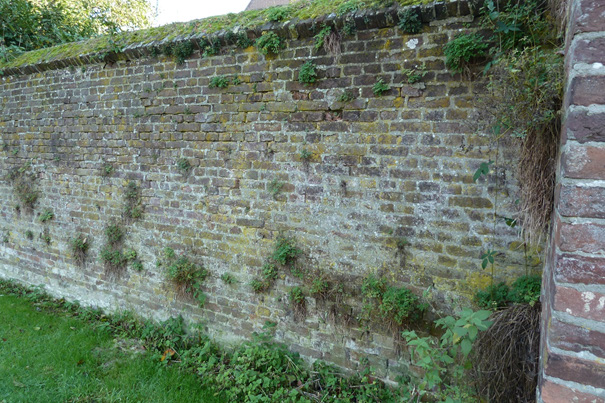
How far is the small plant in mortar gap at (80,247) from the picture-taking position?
559cm

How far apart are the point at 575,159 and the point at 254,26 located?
327 cm

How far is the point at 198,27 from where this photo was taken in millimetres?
4387

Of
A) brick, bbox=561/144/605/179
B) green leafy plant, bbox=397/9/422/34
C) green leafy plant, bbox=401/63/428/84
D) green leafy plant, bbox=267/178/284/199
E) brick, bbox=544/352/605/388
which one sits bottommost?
brick, bbox=544/352/605/388

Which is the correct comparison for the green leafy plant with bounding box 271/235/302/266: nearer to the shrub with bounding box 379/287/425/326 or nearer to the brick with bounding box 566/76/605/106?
A: the shrub with bounding box 379/287/425/326

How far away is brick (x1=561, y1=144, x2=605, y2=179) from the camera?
1375mm

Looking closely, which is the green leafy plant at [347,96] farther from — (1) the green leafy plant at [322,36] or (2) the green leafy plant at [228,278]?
(2) the green leafy plant at [228,278]

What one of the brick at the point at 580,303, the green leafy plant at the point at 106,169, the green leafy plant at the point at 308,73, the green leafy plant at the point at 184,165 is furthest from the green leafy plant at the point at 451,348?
the green leafy plant at the point at 106,169

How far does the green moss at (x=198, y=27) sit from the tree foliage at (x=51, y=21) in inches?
53.3

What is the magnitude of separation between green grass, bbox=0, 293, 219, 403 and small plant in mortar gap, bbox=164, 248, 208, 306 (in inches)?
32.1

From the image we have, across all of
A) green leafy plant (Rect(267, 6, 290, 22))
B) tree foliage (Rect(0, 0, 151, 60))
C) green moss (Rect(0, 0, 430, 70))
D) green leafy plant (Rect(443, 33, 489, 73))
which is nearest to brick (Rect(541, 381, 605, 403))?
green leafy plant (Rect(443, 33, 489, 73))

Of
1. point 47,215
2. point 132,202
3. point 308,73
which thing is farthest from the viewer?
point 47,215

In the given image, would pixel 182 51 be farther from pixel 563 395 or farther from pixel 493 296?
pixel 563 395

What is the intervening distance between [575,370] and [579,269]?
1.25 ft

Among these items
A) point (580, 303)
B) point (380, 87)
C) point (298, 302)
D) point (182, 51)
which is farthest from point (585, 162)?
point (182, 51)
